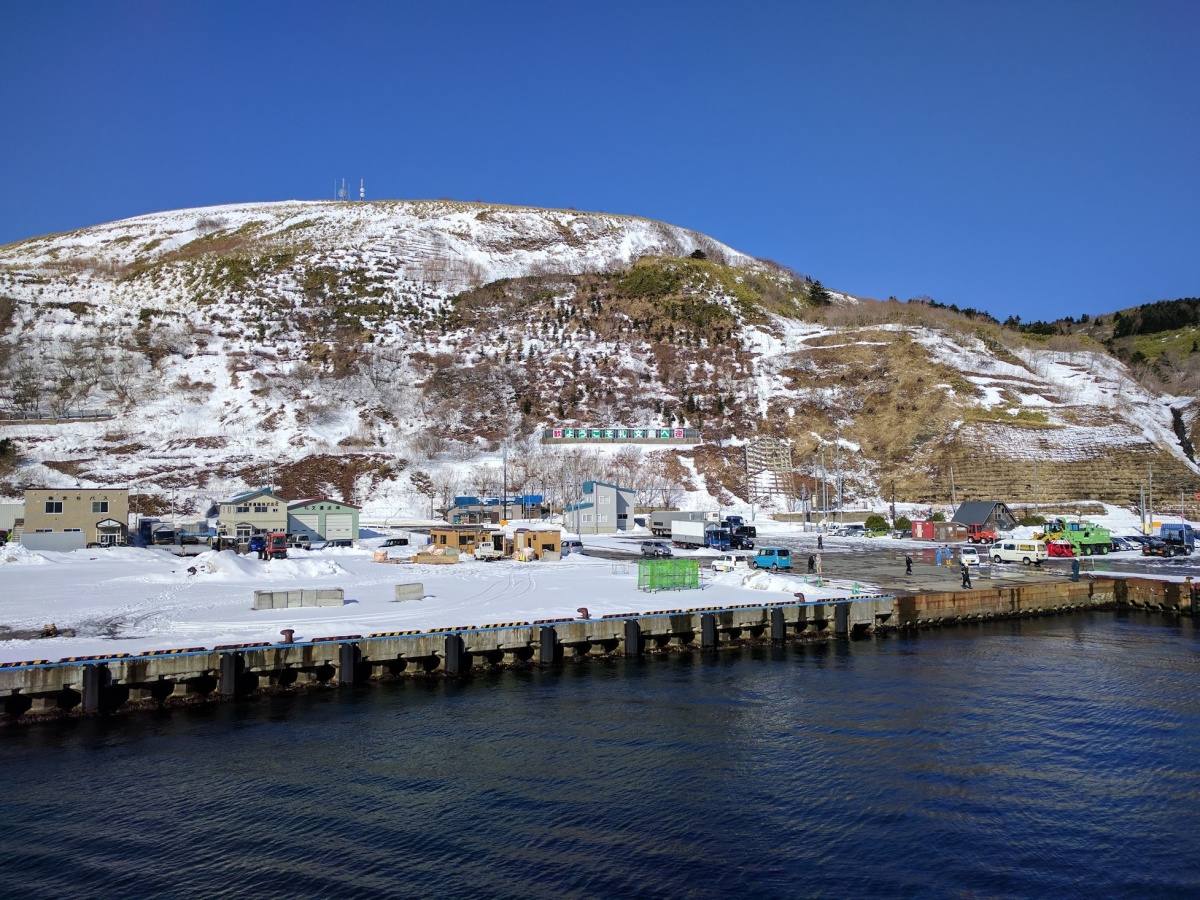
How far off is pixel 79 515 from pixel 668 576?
41526mm

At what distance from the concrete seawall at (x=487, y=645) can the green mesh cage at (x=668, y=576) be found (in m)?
4.17

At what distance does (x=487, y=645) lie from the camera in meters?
25.2

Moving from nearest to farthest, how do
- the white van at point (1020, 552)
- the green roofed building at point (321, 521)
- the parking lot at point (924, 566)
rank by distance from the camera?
the parking lot at point (924, 566), the white van at point (1020, 552), the green roofed building at point (321, 521)

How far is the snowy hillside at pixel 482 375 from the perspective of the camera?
8594cm

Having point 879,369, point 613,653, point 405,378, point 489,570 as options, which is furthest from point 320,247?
point 613,653

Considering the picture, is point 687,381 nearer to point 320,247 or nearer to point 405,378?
point 405,378

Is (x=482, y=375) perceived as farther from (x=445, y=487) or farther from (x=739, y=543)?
(x=739, y=543)

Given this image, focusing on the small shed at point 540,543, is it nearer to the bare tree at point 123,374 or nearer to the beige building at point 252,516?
the beige building at point 252,516

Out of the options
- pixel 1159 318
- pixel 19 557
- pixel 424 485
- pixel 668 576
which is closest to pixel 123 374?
pixel 424 485

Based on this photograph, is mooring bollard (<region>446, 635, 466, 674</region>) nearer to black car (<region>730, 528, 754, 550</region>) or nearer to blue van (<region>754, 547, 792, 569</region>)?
blue van (<region>754, 547, 792, 569</region>)

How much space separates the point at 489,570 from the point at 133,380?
8300 cm

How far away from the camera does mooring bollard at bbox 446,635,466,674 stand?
80.0ft

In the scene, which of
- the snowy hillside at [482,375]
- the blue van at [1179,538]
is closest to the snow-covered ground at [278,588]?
the blue van at [1179,538]

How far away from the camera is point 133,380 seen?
103 m
